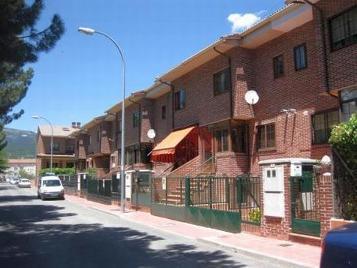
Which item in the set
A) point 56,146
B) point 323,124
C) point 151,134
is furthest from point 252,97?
point 56,146

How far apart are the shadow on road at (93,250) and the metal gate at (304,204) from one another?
203 cm

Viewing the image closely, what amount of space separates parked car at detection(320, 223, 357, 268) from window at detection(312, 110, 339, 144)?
13237mm

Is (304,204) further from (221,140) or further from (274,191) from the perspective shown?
(221,140)

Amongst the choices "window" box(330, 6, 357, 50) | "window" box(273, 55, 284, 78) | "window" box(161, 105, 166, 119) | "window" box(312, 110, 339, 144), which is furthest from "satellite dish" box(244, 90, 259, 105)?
"window" box(161, 105, 166, 119)

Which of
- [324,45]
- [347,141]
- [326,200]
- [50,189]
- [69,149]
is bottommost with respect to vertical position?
[326,200]

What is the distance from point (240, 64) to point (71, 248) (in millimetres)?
11469

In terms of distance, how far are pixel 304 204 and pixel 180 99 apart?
16.1 metres

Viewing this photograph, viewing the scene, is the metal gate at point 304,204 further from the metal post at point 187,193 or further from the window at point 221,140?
the window at point 221,140

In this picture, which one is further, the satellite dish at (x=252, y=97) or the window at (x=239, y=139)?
the window at (x=239, y=139)

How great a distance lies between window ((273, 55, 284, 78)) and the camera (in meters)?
→ 19.6

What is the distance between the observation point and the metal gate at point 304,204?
12000mm

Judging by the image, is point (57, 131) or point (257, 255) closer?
point (257, 255)

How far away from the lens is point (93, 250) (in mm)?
12469

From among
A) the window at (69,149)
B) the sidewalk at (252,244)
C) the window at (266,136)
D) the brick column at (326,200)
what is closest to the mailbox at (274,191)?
the sidewalk at (252,244)
